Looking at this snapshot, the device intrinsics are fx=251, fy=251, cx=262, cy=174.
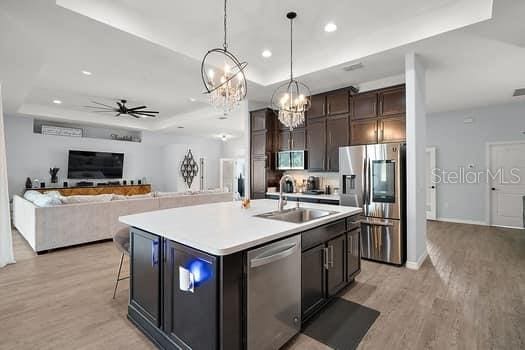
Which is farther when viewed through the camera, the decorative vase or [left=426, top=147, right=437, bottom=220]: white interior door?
the decorative vase

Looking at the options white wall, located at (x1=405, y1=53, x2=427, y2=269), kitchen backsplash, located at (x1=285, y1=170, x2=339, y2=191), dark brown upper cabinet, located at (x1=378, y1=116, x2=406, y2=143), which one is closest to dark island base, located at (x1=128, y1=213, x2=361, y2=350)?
white wall, located at (x1=405, y1=53, x2=427, y2=269)

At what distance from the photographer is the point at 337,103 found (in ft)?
14.8

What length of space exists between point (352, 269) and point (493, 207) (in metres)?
5.57

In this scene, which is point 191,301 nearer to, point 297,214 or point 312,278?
point 312,278

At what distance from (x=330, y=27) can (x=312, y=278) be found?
9.83 ft

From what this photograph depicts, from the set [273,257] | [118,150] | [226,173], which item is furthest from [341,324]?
[226,173]

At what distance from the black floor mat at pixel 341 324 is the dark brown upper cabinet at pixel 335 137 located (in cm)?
256

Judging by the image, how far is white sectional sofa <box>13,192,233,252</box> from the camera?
13.1ft

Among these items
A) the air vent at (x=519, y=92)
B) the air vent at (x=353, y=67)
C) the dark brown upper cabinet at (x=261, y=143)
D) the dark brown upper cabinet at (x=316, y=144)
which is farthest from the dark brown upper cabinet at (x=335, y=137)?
the air vent at (x=519, y=92)

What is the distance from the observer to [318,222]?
2.16 metres

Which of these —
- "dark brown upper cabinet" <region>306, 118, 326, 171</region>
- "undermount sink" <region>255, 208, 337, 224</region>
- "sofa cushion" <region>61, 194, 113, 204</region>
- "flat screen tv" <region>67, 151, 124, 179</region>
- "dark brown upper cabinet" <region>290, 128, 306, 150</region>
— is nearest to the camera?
"undermount sink" <region>255, 208, 337, 224</region>

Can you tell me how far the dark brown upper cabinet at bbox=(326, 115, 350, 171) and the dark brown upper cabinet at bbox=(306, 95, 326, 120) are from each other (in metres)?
0.22

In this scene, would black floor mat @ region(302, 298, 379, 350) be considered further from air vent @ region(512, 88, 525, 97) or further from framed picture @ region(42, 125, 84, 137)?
framed picture @ region(42, 125, 84, 137)

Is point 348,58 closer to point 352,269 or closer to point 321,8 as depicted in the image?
point 321,8
